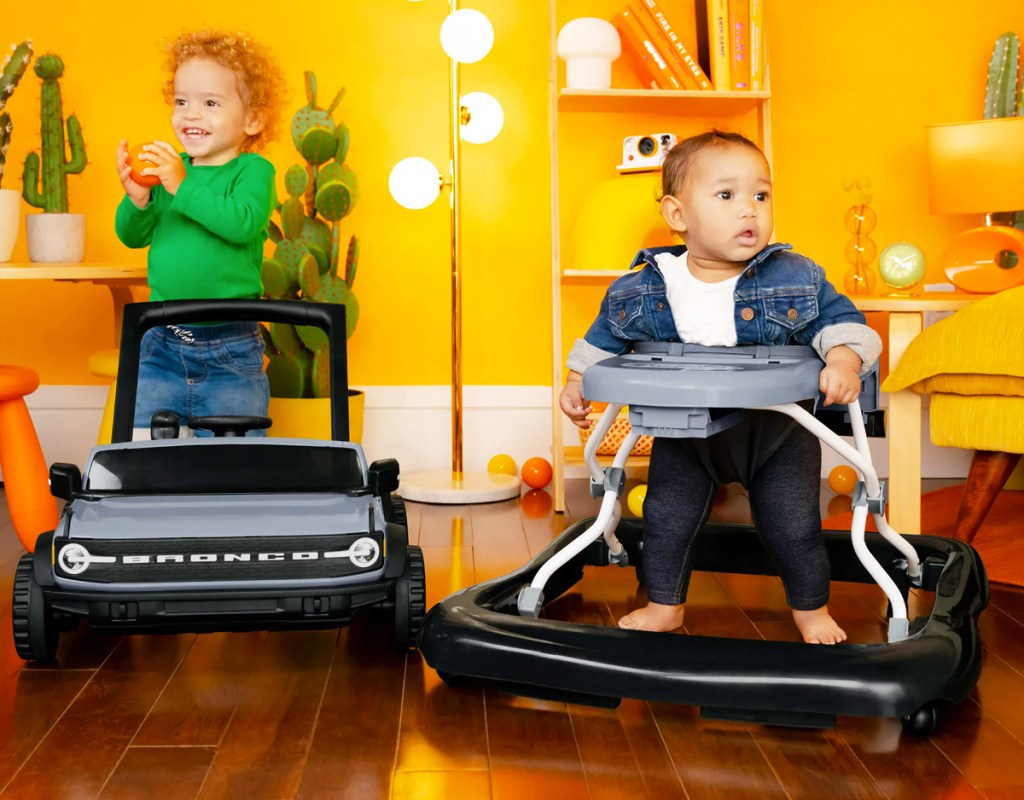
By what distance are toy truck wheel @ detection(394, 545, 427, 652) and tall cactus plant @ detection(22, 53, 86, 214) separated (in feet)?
4.78

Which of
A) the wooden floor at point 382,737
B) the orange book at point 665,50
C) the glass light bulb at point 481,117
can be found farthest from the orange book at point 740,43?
the wooden floor at point 382,737

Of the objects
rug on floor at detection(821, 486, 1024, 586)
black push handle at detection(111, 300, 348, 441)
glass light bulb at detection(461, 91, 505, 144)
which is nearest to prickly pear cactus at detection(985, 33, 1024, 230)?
rug on floor at detection(821, 486, 1024, 586)

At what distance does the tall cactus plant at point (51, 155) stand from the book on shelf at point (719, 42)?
1.50 metres

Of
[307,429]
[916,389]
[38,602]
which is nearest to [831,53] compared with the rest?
[916,389]

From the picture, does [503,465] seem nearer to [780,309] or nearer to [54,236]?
[54,236]

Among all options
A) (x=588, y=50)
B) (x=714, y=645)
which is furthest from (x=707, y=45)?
(x=714, y=645)

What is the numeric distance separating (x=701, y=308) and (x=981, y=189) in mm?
1415

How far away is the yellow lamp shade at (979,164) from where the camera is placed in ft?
8.89

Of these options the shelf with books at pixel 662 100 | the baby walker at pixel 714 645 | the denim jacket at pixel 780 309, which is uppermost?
the shelf with books at pixel 662 100

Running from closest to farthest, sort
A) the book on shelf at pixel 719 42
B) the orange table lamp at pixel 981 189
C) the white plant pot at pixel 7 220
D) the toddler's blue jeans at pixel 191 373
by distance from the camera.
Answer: the toddler's blue jeans at pixel 191 373 → the white plant pot at pixel 7 220 → the orange table lamp at pixel 981 189 → the book on shelf at pixel 719 42

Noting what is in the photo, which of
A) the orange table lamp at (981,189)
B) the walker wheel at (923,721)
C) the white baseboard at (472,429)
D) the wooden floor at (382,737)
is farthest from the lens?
the white baseboard at (472,429)

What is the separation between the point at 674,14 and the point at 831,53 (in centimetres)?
45

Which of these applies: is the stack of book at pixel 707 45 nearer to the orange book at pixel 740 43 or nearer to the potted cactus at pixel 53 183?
the orange book at pixel 740 43

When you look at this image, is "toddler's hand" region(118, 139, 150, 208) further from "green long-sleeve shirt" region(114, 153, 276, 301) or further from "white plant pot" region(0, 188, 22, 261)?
"white plant pot" region(0, 188, 22, 261)
